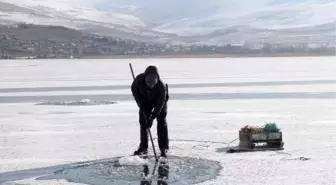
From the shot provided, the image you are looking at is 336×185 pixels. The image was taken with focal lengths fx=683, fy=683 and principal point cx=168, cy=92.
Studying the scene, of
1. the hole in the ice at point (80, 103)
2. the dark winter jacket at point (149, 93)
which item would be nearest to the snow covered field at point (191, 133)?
the hole in the ice at point (80, 103)

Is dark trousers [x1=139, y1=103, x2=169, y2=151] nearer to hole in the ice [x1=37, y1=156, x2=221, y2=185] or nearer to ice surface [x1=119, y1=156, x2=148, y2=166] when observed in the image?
hole in the ice [x1=37, y1=156, x2=221, y2=185]

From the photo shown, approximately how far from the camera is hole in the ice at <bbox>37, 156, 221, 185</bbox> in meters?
8.20

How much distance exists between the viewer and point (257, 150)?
1032 cm

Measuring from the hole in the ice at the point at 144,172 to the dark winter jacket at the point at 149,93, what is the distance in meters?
0.78

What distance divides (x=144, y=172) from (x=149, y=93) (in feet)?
4.42

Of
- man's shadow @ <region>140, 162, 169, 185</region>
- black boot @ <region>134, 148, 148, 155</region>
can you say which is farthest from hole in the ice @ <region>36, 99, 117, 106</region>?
man's shadow @ <region>140, 162, 169, 185</region>

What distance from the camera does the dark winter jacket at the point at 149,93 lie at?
31.0 ft

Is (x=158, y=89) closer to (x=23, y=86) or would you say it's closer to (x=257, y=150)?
(x=257, y=150)

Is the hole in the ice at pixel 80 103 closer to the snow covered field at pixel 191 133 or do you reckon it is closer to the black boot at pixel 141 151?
the snow covered field at pixel 191 133

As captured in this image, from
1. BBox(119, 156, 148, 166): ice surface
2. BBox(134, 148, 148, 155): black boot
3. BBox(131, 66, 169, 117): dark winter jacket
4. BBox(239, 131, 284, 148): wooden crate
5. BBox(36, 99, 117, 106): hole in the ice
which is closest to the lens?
BBox(119, 156, 148, 166): ice surface

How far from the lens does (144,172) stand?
28.3 ft

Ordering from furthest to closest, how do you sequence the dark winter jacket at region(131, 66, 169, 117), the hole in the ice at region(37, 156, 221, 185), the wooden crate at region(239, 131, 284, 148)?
the wooden crate at region(239, 131, 284, 148)
the dark winter jacket at region(131, 66, 169, 117)
the hole in the ice at region(37, 156, 221, 185)

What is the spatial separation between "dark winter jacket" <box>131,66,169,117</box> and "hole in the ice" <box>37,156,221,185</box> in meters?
0.78

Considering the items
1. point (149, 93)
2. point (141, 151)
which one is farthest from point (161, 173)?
point (149, 93)
